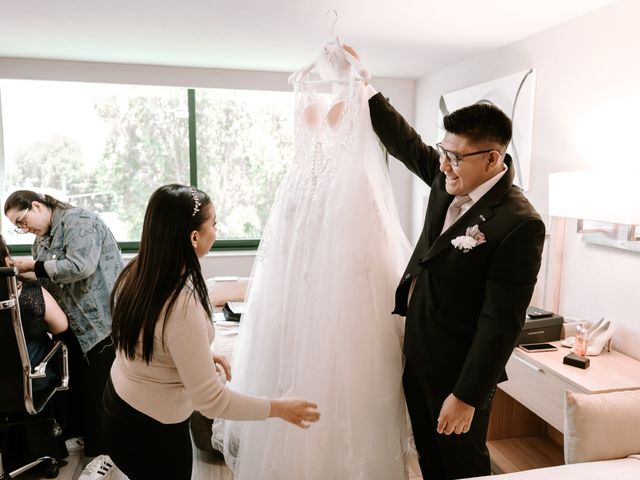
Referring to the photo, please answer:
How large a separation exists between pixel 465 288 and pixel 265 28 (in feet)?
7.13


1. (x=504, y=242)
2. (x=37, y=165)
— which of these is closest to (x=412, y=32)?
(x=504, y=242)

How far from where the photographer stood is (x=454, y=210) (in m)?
1.55

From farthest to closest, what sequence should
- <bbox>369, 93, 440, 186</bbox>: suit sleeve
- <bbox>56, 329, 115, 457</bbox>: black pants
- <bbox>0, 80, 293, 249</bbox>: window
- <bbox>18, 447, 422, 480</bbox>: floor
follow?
<bbox>0, 80, 293, 249</bbox>: window
<bbox>56, 329, 115, 457</bbox>: black pants
<bbox>18, 447, 422, 480</bbox>: floor
<bbox>369, 93, 440, 186</bbox>: suit sleeve

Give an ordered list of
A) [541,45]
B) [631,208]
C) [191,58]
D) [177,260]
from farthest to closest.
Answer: [191,58] < [541,45] < [631,208] < [177,260]

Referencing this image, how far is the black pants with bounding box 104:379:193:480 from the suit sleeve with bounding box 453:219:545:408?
0.83m

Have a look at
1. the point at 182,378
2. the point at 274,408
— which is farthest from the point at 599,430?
the point at 182,378

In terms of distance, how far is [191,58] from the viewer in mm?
3707

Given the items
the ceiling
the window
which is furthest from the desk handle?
the window

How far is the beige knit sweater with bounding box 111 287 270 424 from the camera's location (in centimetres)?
117

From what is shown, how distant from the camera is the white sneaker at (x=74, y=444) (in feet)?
8.42

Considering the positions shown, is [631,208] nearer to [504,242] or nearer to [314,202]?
[504,242]

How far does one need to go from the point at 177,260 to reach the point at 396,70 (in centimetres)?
338

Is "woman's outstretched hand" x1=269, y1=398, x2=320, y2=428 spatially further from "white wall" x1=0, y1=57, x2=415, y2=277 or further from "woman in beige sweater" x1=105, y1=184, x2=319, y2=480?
"white wall" x1=0, y1=57, x2=415, y2=277

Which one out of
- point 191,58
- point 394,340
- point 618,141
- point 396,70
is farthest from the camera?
point 396,70
